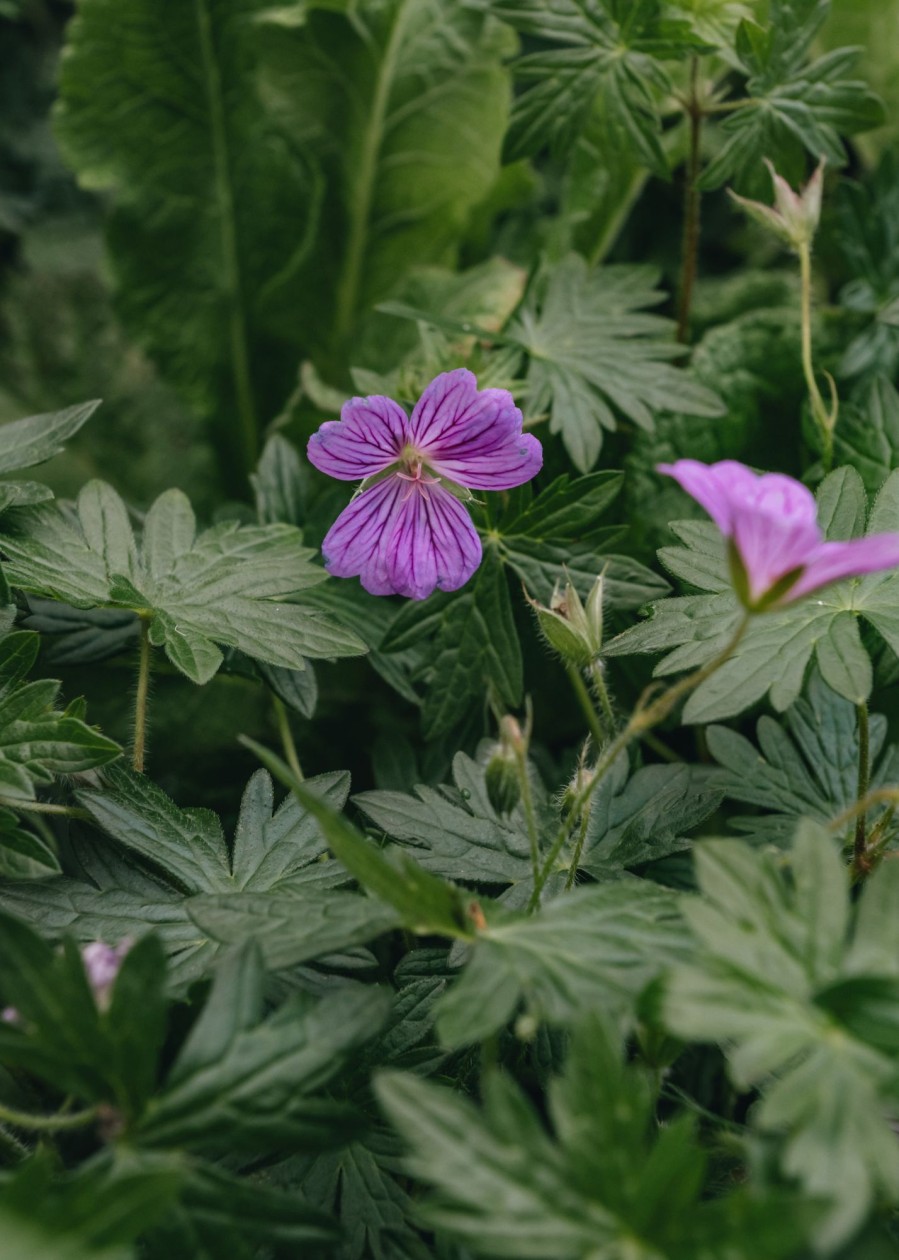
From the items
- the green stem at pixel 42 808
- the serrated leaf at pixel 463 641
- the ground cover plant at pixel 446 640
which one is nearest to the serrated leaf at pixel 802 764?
the ground cover plant at pixel 446 640

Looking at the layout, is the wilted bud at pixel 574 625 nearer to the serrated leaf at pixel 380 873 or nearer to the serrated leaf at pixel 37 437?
the serrated leaf at pixel 380 873

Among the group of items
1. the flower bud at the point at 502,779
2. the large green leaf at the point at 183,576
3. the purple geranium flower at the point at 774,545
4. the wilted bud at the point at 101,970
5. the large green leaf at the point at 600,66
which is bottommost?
the wilted bud at the point at 101,970

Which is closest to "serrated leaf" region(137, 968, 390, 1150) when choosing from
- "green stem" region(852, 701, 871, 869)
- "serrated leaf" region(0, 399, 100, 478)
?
"green stem" region(852, 701, 871, 869)

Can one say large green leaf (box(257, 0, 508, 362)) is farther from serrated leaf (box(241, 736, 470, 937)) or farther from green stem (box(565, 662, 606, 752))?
serrated leaf (box(241, 736, 470, 937))

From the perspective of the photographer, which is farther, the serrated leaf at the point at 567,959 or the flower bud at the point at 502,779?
the flower bud at the point at 502,779

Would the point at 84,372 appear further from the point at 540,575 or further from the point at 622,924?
the point at 622,924

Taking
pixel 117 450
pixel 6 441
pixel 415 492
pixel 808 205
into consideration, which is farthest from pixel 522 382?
pixel 117 450

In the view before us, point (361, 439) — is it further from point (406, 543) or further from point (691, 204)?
point (691, 204)

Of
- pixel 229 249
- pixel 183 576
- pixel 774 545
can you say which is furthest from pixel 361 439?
pixel 229 249

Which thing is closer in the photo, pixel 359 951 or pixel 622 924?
pixel 622 924
